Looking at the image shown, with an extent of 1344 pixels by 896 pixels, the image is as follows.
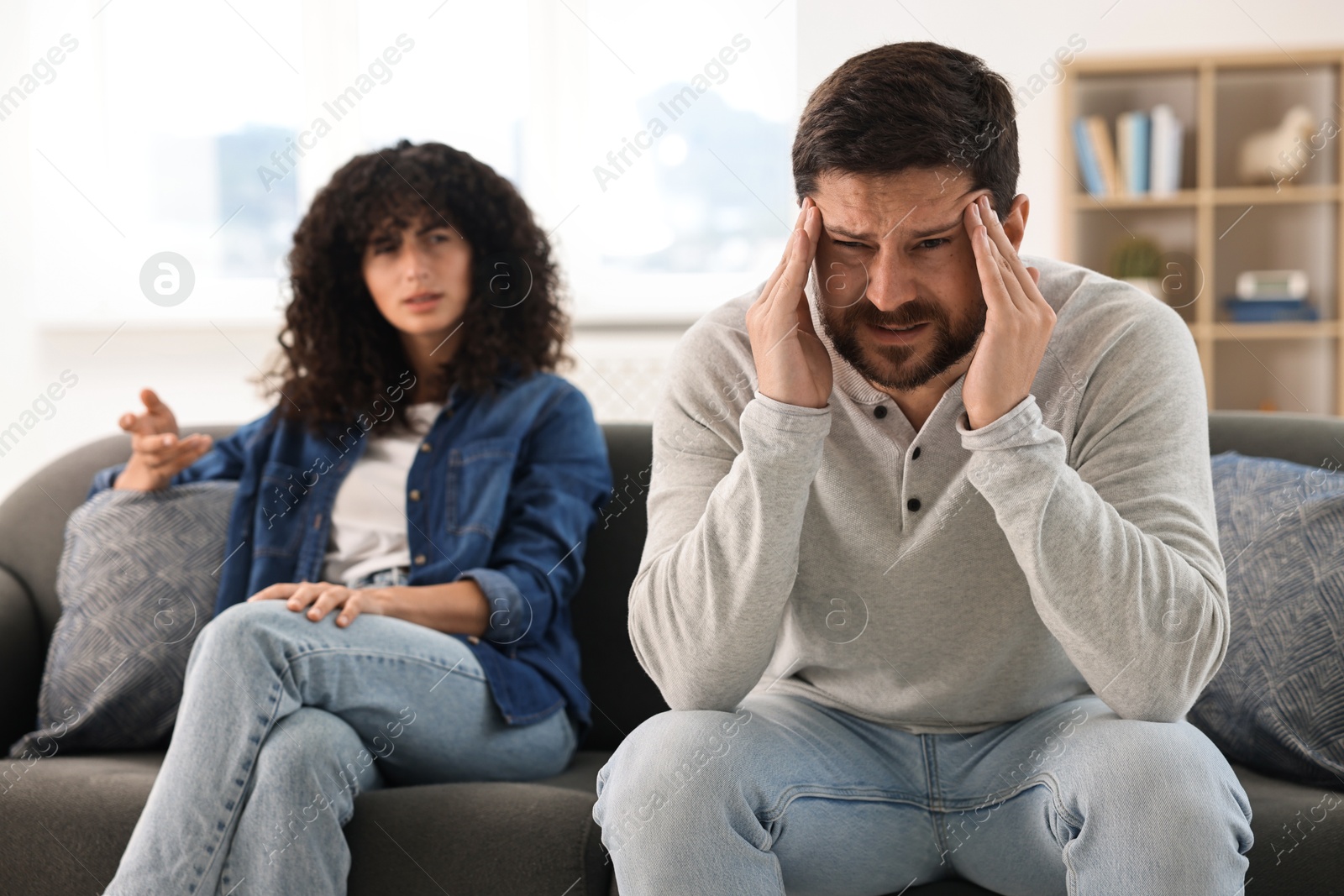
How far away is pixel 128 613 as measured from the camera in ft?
5.34

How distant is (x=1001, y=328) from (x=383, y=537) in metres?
0.97

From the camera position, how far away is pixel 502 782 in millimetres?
1395

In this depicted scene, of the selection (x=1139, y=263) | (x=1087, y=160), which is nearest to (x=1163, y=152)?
(x=1087, y=160)

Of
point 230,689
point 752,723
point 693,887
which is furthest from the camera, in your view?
point 230,689

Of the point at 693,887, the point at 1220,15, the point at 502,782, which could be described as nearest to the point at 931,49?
the point at 693,887

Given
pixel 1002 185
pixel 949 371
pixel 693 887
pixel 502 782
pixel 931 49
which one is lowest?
pixel 502 782

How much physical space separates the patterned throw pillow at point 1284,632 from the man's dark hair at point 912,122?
603 millimetres

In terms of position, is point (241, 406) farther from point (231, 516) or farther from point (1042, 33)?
point (1042, 33)

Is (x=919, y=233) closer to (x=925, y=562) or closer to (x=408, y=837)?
(x=925, y=562)

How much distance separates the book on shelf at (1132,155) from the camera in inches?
141

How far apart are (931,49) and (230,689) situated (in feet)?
3.23

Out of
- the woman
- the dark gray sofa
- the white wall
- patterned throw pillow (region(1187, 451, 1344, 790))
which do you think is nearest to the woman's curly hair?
the woman

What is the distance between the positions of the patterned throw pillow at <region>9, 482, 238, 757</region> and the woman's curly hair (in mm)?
230

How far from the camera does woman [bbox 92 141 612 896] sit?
1.22 metres
